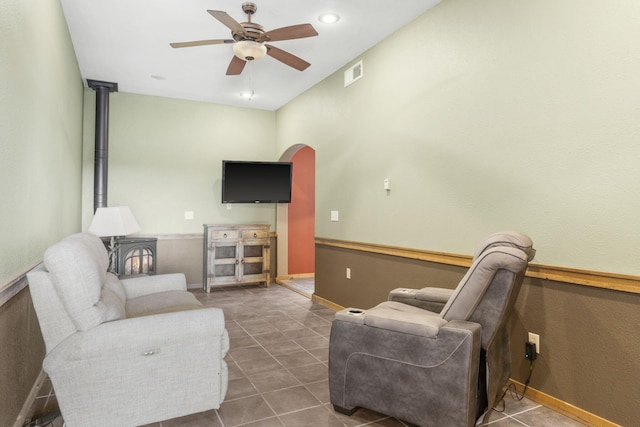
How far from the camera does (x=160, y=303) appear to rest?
108 inches

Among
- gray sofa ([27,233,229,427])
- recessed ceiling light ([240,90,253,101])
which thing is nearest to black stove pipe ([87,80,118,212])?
recessed ceiling light ([240,90,253,101])

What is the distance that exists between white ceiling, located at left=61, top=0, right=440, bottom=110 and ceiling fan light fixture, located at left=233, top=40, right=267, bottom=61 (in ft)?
1.43

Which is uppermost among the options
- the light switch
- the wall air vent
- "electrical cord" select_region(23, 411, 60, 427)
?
the wall air vent

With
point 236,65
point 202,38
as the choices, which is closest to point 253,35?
point 236,65

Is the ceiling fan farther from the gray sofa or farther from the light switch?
the gray sofa

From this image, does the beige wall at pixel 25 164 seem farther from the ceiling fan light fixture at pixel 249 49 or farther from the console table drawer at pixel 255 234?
the console table drawer at pixel 255 234

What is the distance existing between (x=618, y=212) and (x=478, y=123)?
114cm

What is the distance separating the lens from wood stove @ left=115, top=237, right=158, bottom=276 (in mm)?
4867

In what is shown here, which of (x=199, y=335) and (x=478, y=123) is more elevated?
(x=478, y=123)

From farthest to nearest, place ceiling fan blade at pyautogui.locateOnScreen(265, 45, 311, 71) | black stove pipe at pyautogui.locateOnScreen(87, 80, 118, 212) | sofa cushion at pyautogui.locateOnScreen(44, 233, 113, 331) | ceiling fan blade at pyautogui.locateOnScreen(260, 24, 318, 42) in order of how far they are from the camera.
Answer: black stove pipe at pyautogui.locateOnScreen(87, 80, 118, 212), ceiling fan blade at pyautogui.locateOnScreen(265, 45, 311, 71), ceiling fan blade at pyautogui.locateOnScreen(260, 24, 318, 42), sofa cushion at pyautogui.locateOnScreen(44, 233, 113, 331)

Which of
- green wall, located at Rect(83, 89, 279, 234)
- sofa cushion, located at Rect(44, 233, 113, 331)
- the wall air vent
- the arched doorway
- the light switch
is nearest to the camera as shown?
sofa cushion, located at Rect(44, 233, 113, 331)

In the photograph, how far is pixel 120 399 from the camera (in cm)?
193

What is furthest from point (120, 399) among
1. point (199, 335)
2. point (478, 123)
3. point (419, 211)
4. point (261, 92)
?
point (261, 92)

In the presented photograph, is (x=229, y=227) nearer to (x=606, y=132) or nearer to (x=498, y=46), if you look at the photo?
(x=498, y=46)
